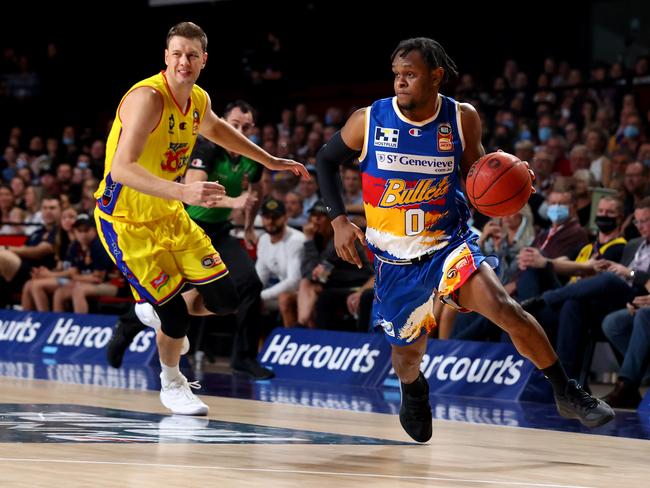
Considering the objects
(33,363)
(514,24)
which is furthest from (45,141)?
(33,363)

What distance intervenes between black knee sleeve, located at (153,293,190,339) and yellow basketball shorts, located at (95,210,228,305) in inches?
2.1

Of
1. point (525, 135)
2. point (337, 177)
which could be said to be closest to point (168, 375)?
point (337, 177)

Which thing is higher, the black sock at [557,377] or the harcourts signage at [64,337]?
the black sock at [557,377]

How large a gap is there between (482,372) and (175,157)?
3.29 metres

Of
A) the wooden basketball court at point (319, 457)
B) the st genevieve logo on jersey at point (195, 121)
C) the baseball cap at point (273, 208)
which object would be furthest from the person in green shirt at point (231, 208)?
the wooden basketball court at point (319, 457)

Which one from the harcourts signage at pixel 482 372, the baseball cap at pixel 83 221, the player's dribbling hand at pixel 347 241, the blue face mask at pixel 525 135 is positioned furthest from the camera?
the blue face mask at pixel 525 135

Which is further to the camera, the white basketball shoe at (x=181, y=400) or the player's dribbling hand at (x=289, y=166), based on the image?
the white basketball shoe at (x=181, y=400)

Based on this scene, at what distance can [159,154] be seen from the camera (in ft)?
18.7

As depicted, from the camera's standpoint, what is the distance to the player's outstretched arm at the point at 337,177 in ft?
16.1

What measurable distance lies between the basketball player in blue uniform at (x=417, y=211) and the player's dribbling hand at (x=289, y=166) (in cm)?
62

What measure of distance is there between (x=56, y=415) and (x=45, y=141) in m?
17.0

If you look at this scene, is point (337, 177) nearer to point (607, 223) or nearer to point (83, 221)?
point (607, 223)

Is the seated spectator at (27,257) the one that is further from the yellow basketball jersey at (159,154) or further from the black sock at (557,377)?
the black sock at (557,377)

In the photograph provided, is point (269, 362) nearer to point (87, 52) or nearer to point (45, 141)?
point (45, 141)
